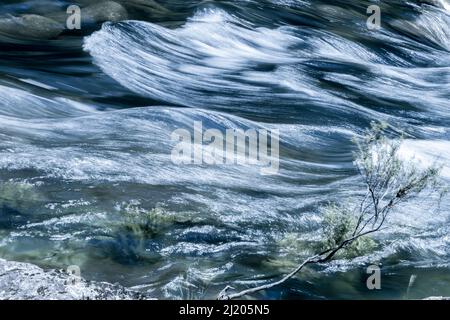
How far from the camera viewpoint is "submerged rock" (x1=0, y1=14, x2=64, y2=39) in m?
12.9

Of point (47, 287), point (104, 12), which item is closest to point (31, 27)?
point (104, 12)

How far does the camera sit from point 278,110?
435 inches

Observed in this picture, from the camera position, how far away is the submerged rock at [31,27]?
12.9 m

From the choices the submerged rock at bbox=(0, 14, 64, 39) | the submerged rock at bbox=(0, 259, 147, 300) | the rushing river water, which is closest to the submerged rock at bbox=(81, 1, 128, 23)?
the rushing river water

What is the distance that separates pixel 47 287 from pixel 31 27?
933cm

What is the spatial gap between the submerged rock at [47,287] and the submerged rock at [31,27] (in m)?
8.61

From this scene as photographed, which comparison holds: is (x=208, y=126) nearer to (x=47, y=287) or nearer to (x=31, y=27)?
(x=31, y=27)

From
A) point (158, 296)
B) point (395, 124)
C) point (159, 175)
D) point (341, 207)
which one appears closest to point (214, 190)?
point (159, 175)

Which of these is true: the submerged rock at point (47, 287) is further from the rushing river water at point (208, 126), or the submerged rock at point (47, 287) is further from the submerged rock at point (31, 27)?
the submerged rock at point (31, 27)

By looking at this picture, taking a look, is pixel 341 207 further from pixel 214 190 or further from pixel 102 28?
pixel 102 28

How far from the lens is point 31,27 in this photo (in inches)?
521

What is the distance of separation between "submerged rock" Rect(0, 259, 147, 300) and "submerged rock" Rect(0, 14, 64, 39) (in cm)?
861
